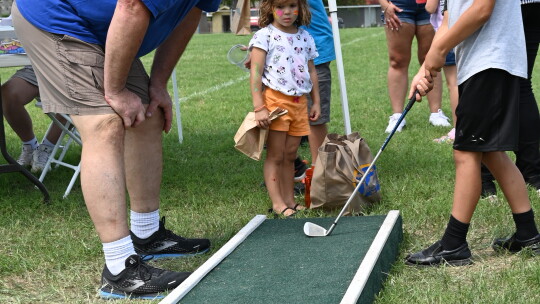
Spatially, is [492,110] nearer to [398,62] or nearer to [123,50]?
[123,50]

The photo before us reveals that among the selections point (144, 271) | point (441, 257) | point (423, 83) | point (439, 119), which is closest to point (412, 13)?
point (439, 119)

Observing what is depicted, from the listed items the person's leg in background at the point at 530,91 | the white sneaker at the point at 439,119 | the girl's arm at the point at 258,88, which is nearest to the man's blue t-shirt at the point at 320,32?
the girl's arm at the point at 258,88

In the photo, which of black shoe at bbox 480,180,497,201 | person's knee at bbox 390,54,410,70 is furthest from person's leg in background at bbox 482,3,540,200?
person's knee at bbox 390,54,410,70

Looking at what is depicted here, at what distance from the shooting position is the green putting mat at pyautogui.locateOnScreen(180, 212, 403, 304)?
3.16 metres

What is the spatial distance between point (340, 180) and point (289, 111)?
1.73 ft

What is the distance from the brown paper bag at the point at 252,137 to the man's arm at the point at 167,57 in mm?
841

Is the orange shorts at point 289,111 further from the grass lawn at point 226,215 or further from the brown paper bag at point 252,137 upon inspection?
the grass lawn at point 226,215

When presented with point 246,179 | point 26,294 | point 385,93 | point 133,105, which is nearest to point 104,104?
point 133,105

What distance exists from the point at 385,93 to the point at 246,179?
5.32 metres

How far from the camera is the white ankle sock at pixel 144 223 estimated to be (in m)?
4.04

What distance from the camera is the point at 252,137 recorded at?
4.82 meters

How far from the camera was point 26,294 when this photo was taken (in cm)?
358

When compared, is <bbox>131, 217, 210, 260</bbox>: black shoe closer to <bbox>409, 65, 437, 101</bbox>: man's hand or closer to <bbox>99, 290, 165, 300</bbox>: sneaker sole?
<bbox>99, 290, 165, 300</bbox>: sneaker sole

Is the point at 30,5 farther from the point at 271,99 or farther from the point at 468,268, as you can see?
the point at 468,268
